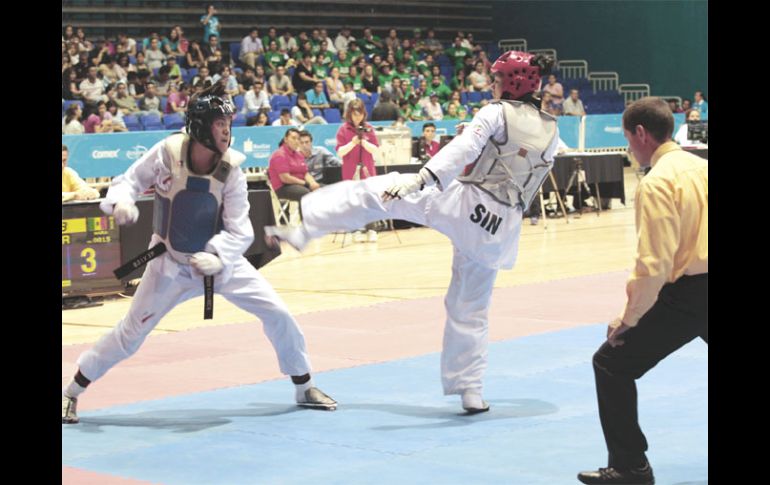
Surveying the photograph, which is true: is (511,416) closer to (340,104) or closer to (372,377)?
(372,377)

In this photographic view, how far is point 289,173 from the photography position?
609 inches

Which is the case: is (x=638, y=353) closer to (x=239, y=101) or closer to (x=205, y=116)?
(x=205, y=116)

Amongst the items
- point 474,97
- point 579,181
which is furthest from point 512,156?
point 474,97

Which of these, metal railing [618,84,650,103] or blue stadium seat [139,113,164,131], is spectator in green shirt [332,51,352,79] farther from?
metal railing [618,84,650,103]

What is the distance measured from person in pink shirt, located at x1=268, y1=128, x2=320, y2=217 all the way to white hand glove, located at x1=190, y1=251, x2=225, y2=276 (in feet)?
30.5

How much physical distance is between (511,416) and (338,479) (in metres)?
1.60

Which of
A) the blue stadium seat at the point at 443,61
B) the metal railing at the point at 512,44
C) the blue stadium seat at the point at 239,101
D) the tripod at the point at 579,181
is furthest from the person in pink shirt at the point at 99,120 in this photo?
the metal railing at the point at 512,44

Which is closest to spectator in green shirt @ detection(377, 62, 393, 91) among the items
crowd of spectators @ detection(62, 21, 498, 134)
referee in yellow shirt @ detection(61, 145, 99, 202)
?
crowd of spectators @ detection(62, 21, 498, 134)

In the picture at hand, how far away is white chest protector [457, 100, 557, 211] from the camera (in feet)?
20.6

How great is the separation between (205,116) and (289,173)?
9.37 meters

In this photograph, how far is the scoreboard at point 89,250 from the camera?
11.0 meters

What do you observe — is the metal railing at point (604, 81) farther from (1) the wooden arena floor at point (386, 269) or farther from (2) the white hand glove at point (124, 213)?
(2) the white hand glove at point (124, 213)

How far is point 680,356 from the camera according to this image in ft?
26.4
